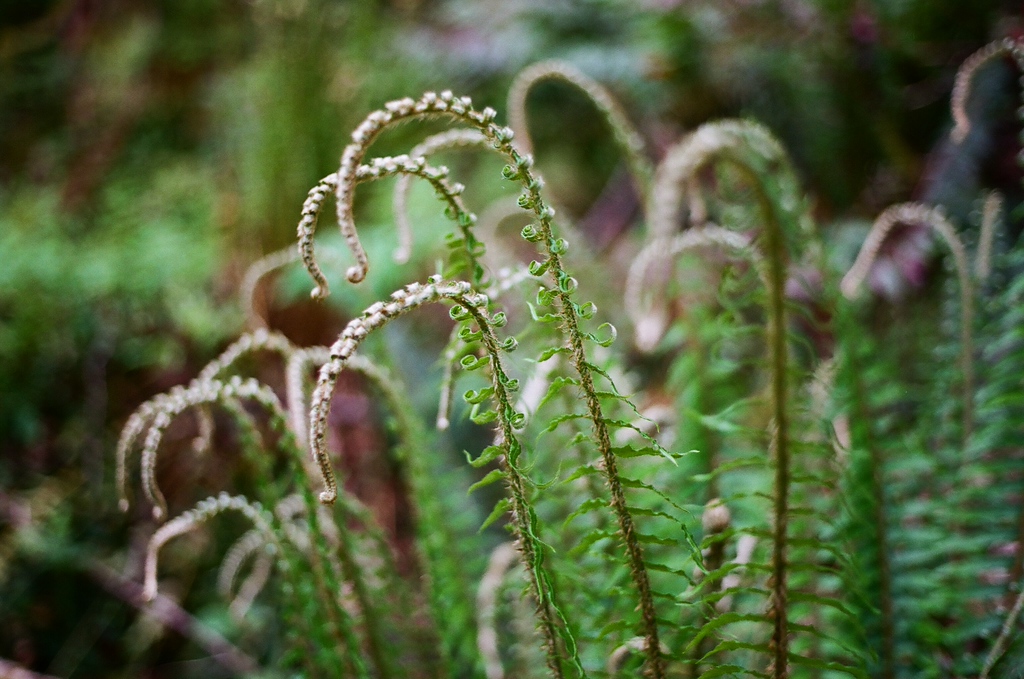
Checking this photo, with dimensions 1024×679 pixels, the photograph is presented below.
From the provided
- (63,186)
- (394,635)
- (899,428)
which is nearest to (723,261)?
(899,428)

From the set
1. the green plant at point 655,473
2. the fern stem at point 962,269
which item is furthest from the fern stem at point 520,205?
the fern stem at point 962,269

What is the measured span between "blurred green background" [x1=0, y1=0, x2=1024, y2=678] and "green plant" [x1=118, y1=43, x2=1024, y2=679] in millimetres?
622

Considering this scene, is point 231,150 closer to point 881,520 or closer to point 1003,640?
point 881,520

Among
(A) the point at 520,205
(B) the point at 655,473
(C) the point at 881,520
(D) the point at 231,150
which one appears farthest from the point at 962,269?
(D) the point at 231,150

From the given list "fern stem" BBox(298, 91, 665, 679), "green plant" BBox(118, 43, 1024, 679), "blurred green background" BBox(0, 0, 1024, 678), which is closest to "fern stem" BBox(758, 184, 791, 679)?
"green plant" BBox(118, 43, 1024, 679)

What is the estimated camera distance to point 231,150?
8.16ft

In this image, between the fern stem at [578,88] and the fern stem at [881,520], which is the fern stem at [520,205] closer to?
the fern stem at [578,88]

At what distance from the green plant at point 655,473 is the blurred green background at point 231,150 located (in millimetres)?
622

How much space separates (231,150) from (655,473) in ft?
7.14

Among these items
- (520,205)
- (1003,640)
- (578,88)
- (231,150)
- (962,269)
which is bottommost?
(1003,640)

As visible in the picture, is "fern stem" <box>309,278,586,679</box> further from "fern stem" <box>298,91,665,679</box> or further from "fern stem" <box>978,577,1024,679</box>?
"fern stem" <box>978,577,1024,679</box>

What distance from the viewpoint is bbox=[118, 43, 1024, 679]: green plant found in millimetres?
Answer: 510

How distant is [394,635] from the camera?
1.02m

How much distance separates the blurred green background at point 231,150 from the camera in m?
1.48
